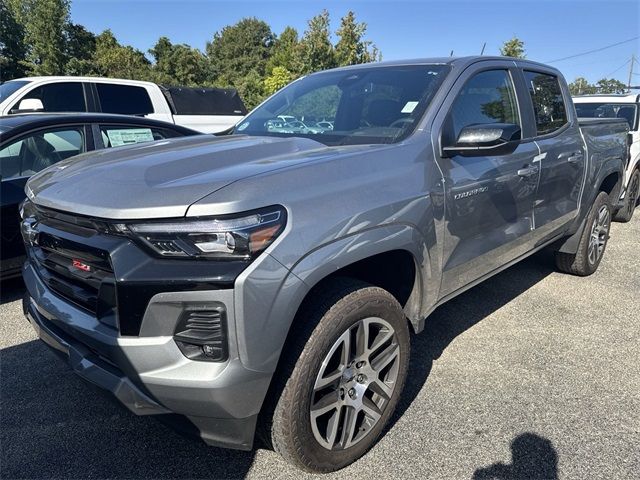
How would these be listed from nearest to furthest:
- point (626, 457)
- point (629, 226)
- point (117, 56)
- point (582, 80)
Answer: point (626, 457)
point (629, 226)
point (117, 56)
point (582, 80)

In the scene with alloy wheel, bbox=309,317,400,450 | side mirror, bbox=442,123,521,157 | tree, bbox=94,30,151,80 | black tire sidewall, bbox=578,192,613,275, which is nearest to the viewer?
alloy wheel, bbox=309,317,400,450

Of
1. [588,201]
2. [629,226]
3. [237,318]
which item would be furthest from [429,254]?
[629,226]

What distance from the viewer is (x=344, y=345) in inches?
85.7

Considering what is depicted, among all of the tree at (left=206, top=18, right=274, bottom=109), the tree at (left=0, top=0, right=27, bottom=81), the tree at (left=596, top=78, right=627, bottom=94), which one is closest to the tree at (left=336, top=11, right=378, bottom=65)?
the tree at (left=596, top=78, right=627, bottom=94)

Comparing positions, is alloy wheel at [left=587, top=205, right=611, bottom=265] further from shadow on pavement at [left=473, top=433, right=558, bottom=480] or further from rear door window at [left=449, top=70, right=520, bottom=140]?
shadow on pavement at [left=473, top=433, right=558, bottom=480]

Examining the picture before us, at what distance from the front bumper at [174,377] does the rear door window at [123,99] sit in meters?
7.07

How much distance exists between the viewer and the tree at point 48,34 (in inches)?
1125

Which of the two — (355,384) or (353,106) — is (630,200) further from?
(355,384)

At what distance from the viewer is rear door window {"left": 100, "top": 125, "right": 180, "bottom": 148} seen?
4867mm

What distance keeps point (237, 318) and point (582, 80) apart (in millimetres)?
87923

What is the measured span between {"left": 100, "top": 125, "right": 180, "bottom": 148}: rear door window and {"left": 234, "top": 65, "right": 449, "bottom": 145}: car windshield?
6.21 feet

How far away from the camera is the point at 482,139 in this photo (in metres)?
2.57

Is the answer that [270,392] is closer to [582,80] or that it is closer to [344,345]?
[344,345]

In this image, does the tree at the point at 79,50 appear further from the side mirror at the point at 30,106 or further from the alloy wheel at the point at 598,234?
the alloy wheel at the point at 598,234
